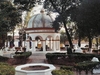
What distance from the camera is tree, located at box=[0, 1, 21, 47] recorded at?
1883 centimetres

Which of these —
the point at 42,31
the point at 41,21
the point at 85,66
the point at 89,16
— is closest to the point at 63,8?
the point at 89,16

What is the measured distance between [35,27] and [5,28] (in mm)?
7732

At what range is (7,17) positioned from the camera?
20.0 metres

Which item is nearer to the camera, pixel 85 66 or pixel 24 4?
pixel 85 66

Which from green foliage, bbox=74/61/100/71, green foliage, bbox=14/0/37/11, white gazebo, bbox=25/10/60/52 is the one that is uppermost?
green foliage, bbox=14/0/37/11

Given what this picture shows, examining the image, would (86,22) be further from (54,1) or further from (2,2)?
(2,2)

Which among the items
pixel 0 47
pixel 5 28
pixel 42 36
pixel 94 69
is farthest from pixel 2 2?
pixel 94 69

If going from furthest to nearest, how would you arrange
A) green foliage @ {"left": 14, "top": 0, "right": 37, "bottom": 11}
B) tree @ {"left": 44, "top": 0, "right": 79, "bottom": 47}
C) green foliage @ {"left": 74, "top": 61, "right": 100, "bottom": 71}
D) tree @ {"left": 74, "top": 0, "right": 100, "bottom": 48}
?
green foliage @ {"left": 14, "top": 0, "right": 37, "bottom": 11} < tree @ {"left": 44, "top": 0, "right": 79, "bottom": 47} < tree @ {"left": 74, "top": 0, "right": 100, "bottom": 48} < green foliage @ {"left": 74, "top": 61, "right": 100, "bottom": 71}

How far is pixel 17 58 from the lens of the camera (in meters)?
19.0

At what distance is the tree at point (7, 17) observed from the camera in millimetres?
18828

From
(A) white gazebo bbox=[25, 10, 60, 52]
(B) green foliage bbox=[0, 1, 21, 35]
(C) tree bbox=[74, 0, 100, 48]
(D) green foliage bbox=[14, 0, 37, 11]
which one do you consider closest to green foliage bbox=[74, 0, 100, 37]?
(C) tree bbox=[74, 0, 100, 48]

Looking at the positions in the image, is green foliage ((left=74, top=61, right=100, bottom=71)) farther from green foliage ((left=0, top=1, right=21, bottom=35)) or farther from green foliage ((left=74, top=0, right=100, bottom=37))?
green foliage ((left=0, top=1, right=21, bottom=35))

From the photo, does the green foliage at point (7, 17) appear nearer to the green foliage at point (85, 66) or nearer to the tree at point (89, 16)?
the tree at point (89, 16)

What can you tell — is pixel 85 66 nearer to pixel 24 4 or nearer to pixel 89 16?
pixel 89 16
